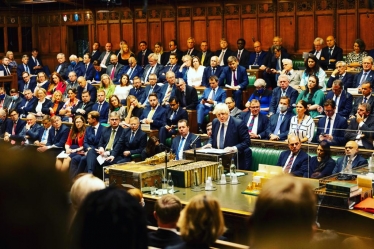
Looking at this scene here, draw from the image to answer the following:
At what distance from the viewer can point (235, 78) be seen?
11.1 meters

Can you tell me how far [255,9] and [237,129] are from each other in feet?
21.3

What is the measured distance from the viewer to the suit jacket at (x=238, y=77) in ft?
35.9

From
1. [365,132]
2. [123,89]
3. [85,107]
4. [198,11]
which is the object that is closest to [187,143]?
[365,132]

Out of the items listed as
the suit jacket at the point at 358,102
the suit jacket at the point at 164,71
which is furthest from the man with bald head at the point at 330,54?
the suit jacket at the point at 164,71

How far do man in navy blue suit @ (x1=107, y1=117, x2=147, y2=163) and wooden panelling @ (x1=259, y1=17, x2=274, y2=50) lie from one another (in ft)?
17.7

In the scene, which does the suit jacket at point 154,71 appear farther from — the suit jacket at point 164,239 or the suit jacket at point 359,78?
the suit jacket at point 164,239

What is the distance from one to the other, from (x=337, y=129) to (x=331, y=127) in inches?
24.0

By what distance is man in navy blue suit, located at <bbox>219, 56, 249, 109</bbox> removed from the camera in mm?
10798

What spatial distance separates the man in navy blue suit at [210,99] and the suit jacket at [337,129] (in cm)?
262

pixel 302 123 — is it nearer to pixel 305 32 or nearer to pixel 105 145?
pixel 105 145

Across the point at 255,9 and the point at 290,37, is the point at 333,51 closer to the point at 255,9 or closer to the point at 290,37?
the point at 290,37

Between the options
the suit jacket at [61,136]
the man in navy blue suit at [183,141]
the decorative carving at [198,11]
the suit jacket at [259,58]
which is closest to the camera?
the man in navy blue suit at [183,141]

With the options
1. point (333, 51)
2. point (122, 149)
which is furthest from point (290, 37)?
point (122, 149)

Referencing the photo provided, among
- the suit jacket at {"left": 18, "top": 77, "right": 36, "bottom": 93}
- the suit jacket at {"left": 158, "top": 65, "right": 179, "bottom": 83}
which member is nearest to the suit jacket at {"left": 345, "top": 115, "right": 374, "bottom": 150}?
the suit jacket at {"left": 158, "top": 65, "right": 179, "bottom": 83}
